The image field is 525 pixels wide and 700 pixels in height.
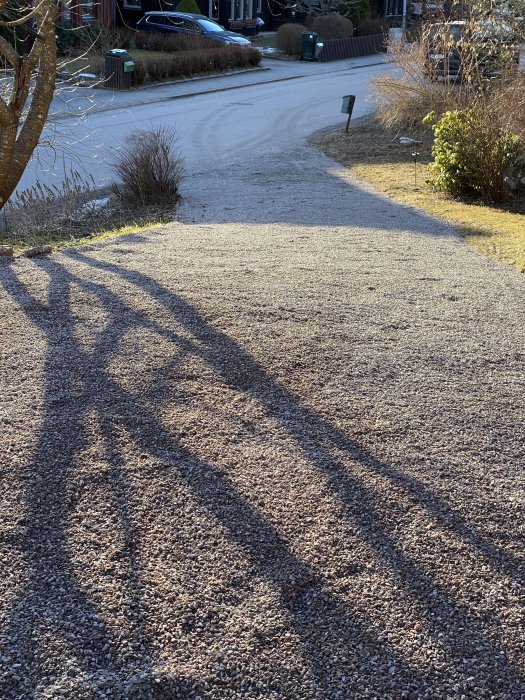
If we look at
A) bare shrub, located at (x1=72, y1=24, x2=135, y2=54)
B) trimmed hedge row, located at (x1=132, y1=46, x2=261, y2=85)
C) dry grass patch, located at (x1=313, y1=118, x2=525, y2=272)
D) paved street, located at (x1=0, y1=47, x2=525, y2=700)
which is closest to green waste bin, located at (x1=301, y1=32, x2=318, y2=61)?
trimmed hedge row, located at (x1=132, y1=46, x2=261, y2=85)

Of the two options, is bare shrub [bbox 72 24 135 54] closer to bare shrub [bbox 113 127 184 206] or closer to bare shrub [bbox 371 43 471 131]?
bare shrub [bbox 371 43 471 131]

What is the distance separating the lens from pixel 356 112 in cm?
2369

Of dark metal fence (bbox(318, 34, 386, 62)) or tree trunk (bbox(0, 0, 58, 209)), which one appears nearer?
tree trunk (bbox(0, 0, 58, 209))

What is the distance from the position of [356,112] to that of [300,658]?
22.3 meters

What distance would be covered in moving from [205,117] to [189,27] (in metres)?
17.0

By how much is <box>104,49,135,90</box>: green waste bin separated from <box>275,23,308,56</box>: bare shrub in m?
15.4

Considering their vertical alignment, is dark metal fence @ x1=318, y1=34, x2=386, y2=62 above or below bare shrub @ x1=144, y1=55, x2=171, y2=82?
above

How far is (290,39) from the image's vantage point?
40.5m

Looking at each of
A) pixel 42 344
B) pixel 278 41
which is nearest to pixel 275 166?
pixel 42 344

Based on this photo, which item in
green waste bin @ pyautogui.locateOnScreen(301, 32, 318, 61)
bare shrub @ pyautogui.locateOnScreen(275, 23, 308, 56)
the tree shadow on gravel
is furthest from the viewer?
bare shrub @ pyautogui.locateOnScreen(275, 23, 308, 56)

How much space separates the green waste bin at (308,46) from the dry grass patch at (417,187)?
19135 millimetres

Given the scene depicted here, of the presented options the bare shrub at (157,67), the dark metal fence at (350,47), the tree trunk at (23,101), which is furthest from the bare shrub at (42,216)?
the dark metal fence at (350,47)

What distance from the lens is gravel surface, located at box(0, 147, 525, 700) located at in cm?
291

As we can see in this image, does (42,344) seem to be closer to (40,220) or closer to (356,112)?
(40,220)
